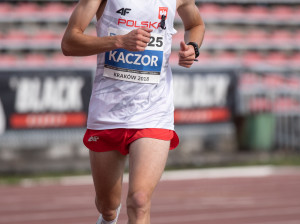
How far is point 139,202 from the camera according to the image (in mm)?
4520

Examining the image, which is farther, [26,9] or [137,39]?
[26,9]

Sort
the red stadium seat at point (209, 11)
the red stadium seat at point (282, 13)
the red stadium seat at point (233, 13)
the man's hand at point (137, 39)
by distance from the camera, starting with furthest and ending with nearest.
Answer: the red stadium seat at point (282, 13), the red stadium seat at point (233, 13), the red stadium seat at point (209, 11), the man's hand at point (137, 39)

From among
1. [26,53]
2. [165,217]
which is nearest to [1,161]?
[165,217]

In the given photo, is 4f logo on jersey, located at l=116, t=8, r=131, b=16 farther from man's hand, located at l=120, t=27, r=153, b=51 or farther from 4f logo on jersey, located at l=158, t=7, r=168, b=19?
man's hand, located at l=120, t=27, r=153, b=51

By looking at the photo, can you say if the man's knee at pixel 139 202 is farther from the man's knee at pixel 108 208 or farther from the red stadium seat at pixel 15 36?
the red stadium seat at pixel 15 36

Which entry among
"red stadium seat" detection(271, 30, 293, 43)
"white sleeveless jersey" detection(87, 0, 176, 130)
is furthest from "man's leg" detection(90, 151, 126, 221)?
"red stadium seat" detection(271, 30, 293, 43)

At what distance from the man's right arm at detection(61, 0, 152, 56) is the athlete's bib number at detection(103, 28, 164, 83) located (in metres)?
0.18

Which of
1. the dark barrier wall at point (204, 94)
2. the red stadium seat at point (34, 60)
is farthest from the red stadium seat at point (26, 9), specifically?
the dark barrier wall at point (204, 94)

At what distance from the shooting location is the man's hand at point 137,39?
171 inches

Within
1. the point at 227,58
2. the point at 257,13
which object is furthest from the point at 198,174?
the point at 257,13

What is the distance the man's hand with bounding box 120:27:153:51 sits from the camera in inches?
171

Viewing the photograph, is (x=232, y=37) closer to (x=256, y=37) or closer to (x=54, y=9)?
(x=256, y=37)

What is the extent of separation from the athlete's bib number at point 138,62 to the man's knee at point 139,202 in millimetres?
667

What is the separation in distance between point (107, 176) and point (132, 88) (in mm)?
612
